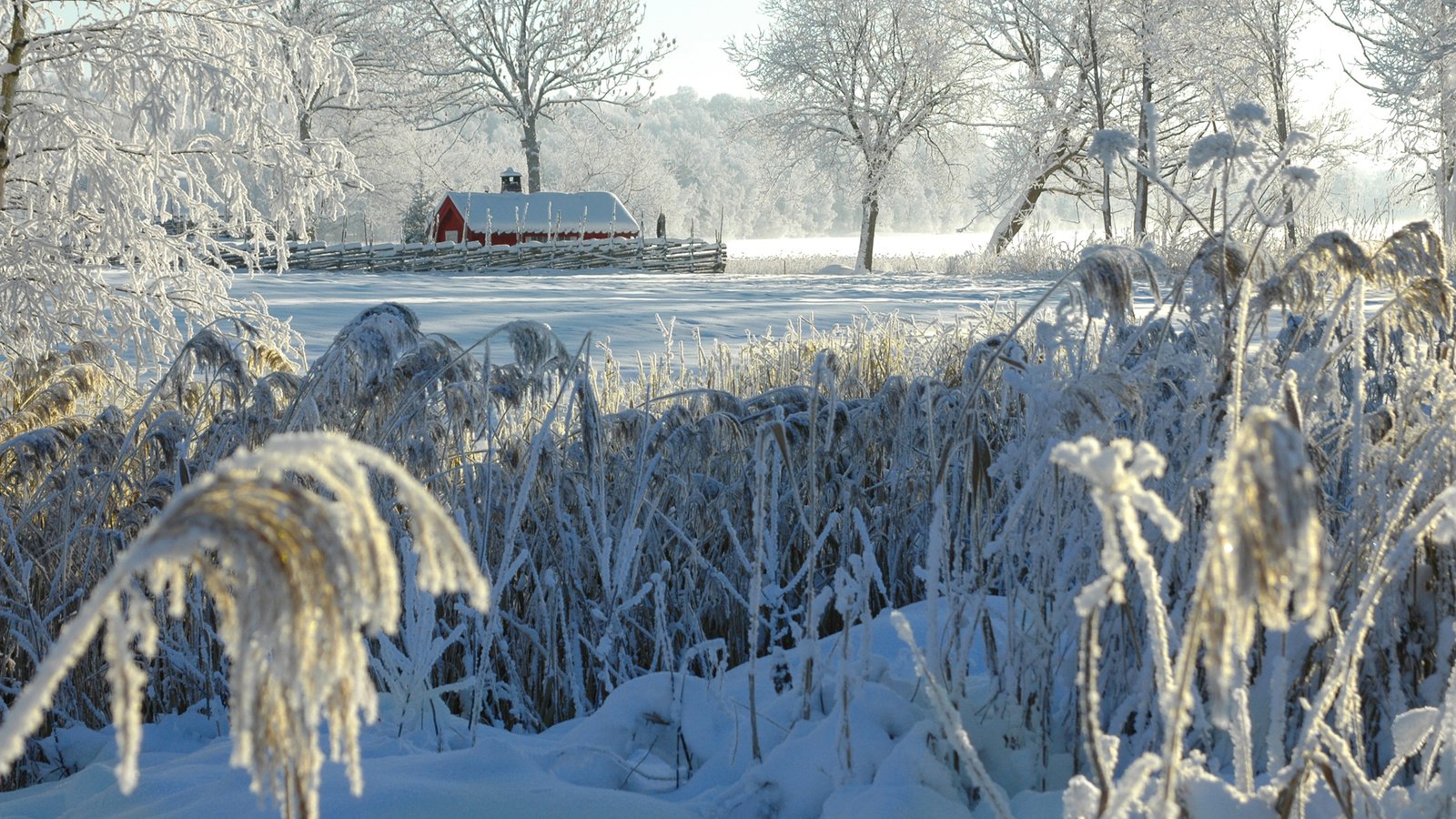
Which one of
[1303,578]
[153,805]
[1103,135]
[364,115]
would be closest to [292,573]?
[1303,578]

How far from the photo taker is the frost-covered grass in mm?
1101

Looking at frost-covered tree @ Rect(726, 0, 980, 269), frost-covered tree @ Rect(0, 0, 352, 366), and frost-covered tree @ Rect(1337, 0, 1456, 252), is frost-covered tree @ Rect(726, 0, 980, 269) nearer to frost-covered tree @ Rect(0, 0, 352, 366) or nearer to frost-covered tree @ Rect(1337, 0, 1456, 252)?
frost-covered tree @ Rect(1337, 0, 1456, 252)

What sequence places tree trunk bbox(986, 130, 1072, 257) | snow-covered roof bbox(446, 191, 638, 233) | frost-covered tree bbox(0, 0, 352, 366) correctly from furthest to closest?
snow-covered roof bbox(446, 191, 638, 233), tree trunk bbox(986, 130, 1072, 257), frost-covered tree bbox(0, 0, 352, 366)

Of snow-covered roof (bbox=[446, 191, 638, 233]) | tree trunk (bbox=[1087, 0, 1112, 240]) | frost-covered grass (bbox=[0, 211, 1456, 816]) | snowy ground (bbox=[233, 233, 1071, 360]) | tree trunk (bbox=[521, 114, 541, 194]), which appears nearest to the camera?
frost-covered grass (bbox=[0, 211, 1456, 816])

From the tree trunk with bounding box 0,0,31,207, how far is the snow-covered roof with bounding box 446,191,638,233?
21442 mm

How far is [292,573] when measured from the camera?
0.52m

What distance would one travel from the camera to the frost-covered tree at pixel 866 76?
90.9 feet

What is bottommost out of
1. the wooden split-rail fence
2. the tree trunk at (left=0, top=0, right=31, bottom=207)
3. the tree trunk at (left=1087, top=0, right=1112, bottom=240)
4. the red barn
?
the wooden split-rail fence

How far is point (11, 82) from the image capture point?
4.82 meters

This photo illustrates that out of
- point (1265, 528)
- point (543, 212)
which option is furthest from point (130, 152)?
point (543, 212)

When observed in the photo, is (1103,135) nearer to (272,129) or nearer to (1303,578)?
(1303,578)

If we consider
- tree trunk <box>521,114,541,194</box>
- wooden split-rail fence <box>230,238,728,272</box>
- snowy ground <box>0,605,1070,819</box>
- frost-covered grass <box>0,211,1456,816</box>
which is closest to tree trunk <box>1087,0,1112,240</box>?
wooden split-rail fence <box>230,238,728,272</box>

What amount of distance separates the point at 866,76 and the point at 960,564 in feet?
94.6

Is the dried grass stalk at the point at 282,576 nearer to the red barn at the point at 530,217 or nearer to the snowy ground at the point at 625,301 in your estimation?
the snowy ground at the point at 625,301
